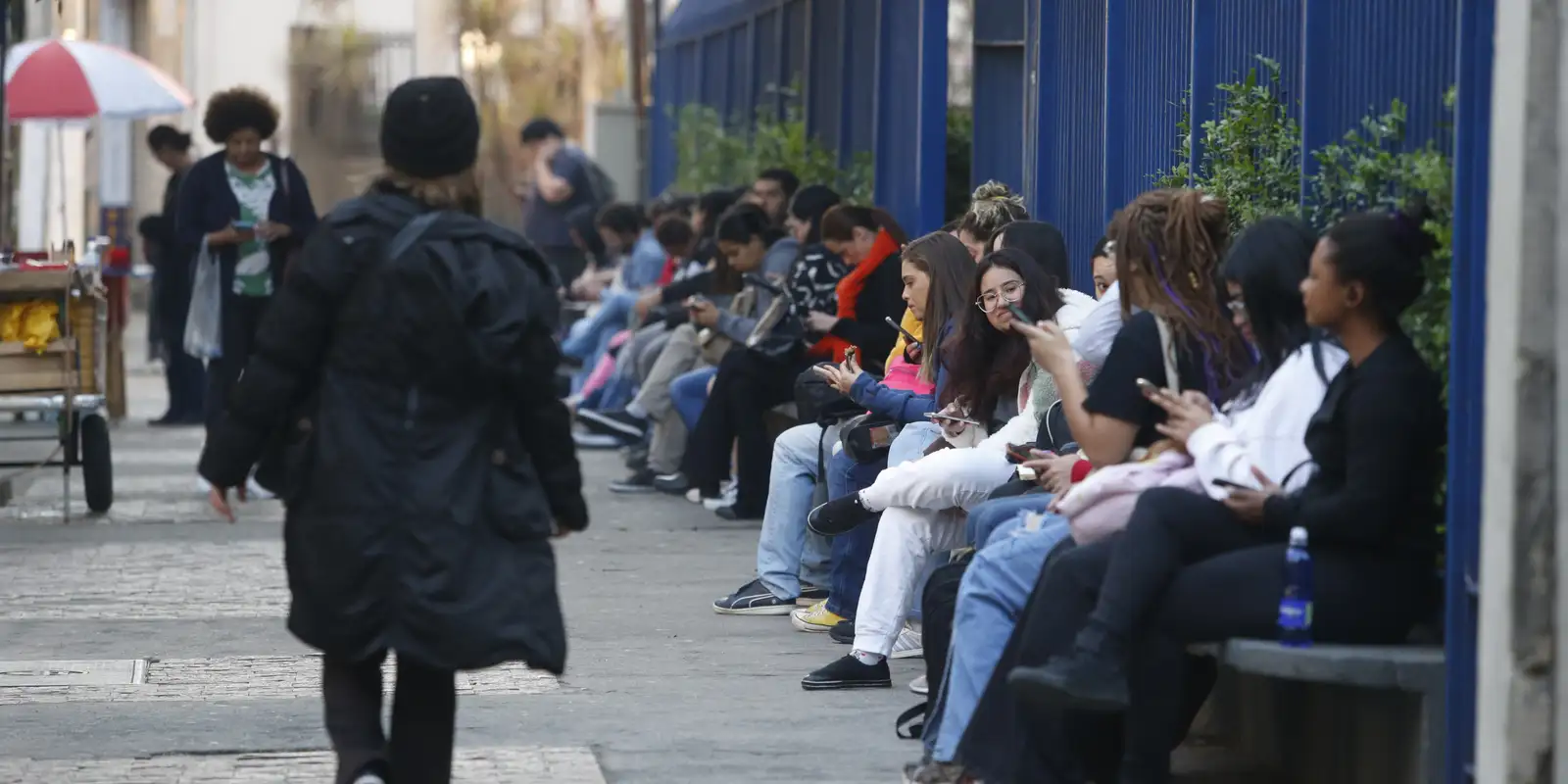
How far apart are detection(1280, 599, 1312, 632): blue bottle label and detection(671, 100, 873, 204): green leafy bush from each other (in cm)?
933

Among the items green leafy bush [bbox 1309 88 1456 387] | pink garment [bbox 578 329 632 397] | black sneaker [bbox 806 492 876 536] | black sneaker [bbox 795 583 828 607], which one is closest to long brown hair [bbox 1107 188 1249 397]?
green leafy bush [bbox 1309 88 1456 387]

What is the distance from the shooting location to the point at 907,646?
802 centimetres

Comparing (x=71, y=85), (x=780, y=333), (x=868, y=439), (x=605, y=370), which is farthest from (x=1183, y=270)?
(x=71, y=85)

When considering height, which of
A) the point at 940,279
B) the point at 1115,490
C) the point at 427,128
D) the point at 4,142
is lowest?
the point at 1115,490

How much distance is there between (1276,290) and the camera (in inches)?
227

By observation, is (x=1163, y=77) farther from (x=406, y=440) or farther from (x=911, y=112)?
(x=406, y=440)

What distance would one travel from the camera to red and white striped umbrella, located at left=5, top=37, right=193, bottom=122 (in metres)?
15.2

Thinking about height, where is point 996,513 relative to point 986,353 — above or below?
below

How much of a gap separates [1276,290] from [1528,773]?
142 cm

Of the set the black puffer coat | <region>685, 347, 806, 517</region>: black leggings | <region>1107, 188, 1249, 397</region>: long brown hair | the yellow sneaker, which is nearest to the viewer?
the black puffer coat

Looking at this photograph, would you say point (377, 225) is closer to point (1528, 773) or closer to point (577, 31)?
point (1528, 773)

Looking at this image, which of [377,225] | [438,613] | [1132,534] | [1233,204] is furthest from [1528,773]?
[1233,204]

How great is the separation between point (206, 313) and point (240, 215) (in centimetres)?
51

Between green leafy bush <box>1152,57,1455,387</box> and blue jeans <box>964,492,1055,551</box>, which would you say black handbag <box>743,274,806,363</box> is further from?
blue jeans <box>964,492,1055,551</box>
